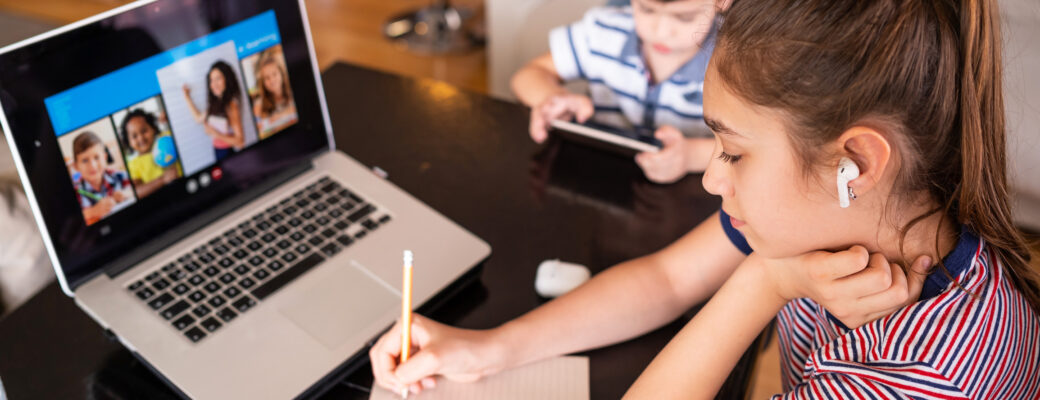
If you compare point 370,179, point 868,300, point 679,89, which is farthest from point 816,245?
point 679,89

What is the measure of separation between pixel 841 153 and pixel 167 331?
0.63m

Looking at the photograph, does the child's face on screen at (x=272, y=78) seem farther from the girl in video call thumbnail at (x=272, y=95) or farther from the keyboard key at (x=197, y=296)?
the keyboard key at (x=197, y=296)

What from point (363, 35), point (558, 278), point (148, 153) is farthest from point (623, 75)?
point (363, 35)

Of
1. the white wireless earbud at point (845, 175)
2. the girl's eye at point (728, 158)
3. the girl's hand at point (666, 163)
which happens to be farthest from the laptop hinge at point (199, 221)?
the white wireless earbud at point (845, 175)

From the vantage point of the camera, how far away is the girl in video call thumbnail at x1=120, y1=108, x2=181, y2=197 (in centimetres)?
80

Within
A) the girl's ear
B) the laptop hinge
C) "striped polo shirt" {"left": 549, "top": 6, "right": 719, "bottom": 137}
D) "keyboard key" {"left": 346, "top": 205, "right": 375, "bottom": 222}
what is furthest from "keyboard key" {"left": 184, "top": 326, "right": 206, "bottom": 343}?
"striped polo shirt" {"left": 549, "top": 6, "right": 719, "bottom": 137}

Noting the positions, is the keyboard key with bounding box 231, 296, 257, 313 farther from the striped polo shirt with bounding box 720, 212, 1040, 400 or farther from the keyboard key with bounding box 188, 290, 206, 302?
the striped polo shirt with bounding box 720, 212, 1040, 400

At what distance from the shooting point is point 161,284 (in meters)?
0.83

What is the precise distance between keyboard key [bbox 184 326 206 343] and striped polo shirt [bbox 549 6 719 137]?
71 centimetres

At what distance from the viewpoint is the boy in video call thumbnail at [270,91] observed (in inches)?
35.1

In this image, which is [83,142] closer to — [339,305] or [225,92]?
[225,92]

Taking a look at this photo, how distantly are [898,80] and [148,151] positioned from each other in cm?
69

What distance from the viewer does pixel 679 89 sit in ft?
4.29

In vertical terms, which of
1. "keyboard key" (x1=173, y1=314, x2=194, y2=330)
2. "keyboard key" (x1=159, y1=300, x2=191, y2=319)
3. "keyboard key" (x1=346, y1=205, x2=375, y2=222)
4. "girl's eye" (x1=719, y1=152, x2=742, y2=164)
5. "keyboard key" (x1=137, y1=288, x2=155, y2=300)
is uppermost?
"girl's eye" (x1=719, y1=152, x2=742, y2=164)
